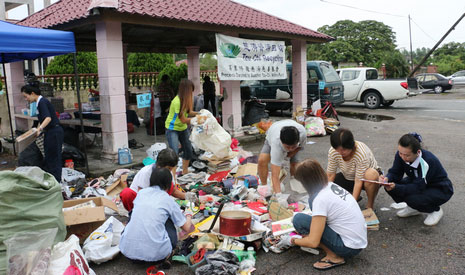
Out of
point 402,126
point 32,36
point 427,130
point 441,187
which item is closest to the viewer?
point 441,187

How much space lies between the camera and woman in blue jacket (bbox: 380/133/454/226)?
165 inches

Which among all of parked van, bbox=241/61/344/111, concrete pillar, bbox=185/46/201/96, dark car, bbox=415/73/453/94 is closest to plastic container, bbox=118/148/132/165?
parked van, bbox=241/61/344/111

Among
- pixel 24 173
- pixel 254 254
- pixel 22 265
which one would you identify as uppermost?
pixel 24 173

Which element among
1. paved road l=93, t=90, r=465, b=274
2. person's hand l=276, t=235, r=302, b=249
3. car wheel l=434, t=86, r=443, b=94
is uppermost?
car wheel l=434, t=86, r=443, b=94

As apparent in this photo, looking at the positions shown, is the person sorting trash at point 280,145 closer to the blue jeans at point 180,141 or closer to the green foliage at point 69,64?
the blue jeans at point 180,141

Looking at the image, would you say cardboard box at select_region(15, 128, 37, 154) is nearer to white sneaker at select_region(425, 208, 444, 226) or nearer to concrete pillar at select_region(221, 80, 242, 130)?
concrete pillar at select_region(221, 80, 242, 130)

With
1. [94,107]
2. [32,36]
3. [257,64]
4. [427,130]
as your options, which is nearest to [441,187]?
[32,36]

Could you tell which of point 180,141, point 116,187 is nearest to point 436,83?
point 180,141

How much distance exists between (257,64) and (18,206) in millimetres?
7565

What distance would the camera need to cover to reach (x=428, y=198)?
427cm

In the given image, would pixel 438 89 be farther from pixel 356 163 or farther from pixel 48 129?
pixel 48 129

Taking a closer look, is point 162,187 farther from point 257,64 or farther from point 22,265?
point 257,64

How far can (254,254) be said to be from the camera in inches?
148

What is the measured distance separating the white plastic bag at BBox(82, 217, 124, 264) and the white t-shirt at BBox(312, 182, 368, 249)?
1.97m
